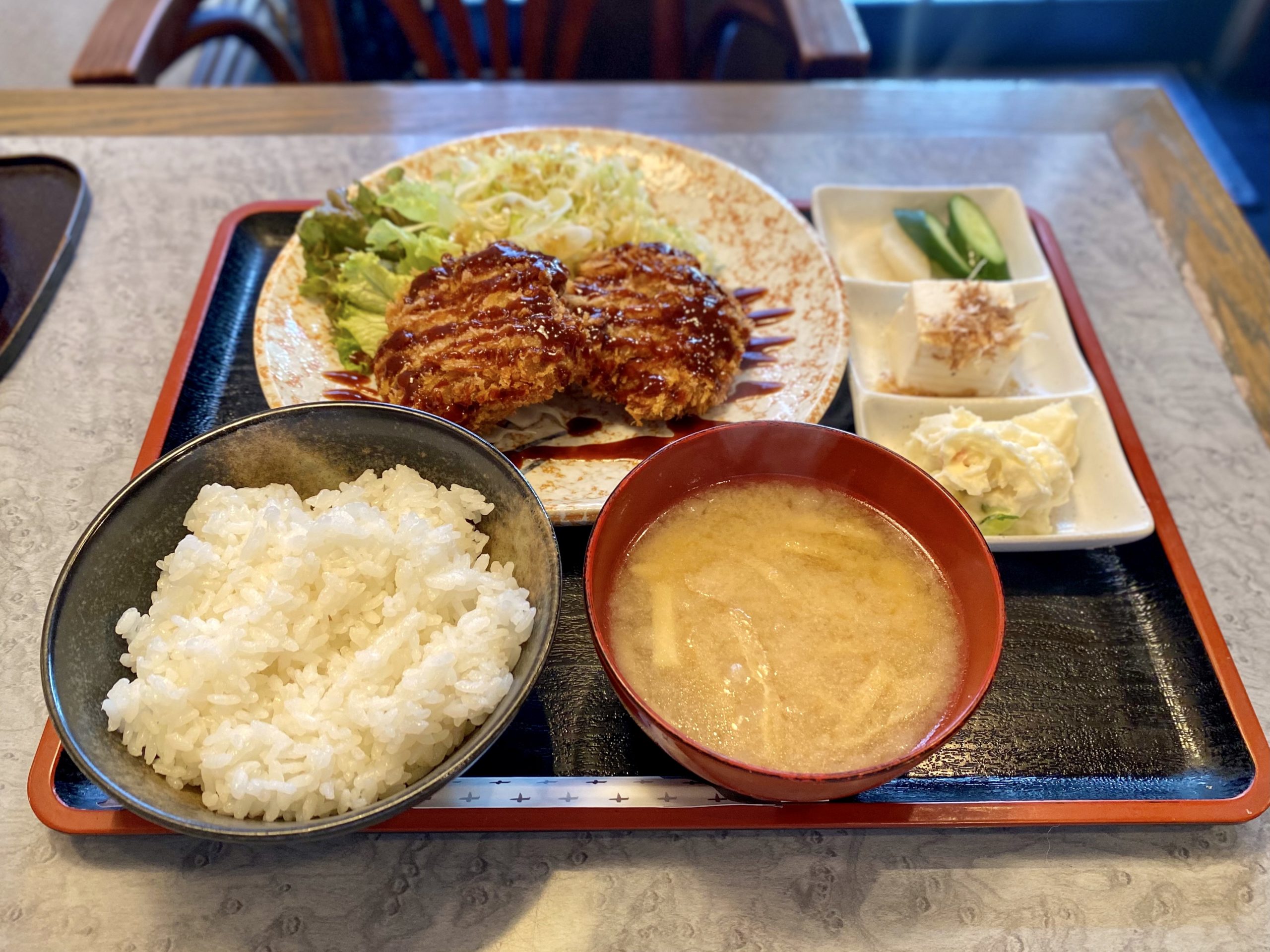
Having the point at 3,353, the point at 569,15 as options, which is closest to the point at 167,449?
the point at 3,353

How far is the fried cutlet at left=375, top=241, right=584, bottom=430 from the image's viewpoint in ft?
6.39

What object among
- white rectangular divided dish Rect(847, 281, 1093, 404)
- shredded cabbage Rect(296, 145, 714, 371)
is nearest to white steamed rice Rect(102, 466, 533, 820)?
shredded cabbage Rect(296, 145, 714, 371)

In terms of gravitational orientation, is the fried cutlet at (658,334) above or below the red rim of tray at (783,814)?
above

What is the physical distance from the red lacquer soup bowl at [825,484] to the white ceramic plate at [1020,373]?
40 cm

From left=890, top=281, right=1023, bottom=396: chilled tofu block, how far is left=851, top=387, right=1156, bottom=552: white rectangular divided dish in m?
0.09

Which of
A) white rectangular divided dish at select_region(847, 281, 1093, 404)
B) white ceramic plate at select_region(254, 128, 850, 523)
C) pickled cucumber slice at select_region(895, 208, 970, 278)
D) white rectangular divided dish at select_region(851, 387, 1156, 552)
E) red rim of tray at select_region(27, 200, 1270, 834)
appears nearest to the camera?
red rim of tray at select_region(27, 200, 1270, 834)

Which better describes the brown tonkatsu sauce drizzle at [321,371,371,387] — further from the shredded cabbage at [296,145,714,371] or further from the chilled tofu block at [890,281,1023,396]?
the chilled tofu block at [890,281,1023,396]

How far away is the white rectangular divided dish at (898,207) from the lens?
267 cm

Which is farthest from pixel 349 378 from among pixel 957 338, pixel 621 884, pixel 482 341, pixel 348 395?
pixel 957 338

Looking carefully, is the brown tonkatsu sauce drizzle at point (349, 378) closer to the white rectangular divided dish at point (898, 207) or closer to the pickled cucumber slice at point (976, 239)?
the white rectangular divided dish at point (898, 207)

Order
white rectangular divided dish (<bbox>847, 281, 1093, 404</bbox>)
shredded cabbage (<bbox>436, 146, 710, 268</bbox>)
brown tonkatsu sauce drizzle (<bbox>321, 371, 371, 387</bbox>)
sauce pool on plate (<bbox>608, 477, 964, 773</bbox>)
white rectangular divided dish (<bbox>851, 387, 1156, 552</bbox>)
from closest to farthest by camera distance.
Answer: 1. sauce pool on plate (<bbox>608, 477, 964, 773</bbox>)
2. white rectangular divided dish (<bbox>851, 387, 1156, 552</bbox>)
3. brown tonkatsu sauce drizzle (<bbox>321, 371, 371, 387</bbox>)
4. white rectangular divided dish (<bbox>847, 281, 1093, 404</bbox>)
5. shredded cabbage (<bbox>436, 146, 710, 268</bbox>)

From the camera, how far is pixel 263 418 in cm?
162

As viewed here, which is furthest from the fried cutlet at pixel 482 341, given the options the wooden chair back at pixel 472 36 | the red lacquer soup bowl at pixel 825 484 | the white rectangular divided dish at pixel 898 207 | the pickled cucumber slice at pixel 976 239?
the wooden chair back at pixel 472 36

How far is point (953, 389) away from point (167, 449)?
2054mm
